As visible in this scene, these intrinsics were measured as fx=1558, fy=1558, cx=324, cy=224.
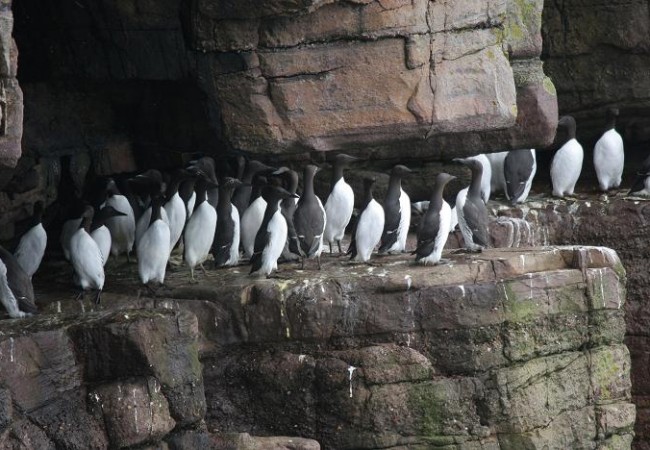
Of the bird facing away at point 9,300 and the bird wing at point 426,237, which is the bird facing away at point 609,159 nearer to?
the bird wing at point 426,237

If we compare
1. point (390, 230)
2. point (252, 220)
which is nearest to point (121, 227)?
point (252, 220)

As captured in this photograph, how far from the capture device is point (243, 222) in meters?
14.9

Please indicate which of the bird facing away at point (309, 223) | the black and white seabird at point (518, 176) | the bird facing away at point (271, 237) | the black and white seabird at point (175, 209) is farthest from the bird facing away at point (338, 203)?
the black and white seabird at point (518, 176)

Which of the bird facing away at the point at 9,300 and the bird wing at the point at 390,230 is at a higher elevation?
the bird wing at the point at 390,230

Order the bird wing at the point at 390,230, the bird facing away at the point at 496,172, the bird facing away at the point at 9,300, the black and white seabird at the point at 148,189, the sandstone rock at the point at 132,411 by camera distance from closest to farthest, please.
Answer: the sandstone rock at the point at 132,411 → the bird facing away at the point at 9,300 → the bird wing at the point at 390,230 → the black and white seabird at the point at 148,189 → the bird facing away at the point at 496,172

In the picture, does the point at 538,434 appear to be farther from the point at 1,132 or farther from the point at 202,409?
the point at 1,132

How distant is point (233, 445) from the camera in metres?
11.1

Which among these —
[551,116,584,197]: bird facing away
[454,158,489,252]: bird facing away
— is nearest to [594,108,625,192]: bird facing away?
[551,116,584,197]: bird facing away

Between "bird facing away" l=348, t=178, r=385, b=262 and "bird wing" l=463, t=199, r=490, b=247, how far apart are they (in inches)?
31.0

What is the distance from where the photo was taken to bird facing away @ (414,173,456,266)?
A: 13219mm

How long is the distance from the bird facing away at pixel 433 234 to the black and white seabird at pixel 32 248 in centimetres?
337

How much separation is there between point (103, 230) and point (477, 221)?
339 cm

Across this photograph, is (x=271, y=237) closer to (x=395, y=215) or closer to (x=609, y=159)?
(x=395, y=215)

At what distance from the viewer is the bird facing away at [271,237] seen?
43.6 feet
